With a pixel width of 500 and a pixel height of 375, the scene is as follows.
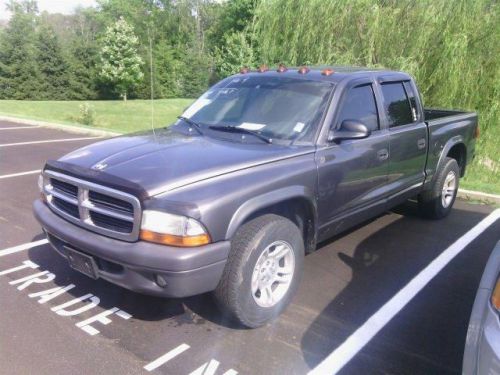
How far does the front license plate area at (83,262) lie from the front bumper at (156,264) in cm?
4

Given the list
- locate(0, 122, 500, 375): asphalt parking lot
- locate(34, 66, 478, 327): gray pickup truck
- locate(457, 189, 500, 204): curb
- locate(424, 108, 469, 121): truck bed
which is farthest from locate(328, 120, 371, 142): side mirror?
locate(457, 189, 500, 204): curb

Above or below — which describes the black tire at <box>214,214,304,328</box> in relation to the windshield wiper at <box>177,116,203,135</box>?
below

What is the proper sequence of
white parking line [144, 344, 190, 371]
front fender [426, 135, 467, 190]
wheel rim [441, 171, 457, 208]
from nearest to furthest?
white parking line [144, 344, 190, 371]
front fender [426, 135, 467, 190]
wheel rim [441, 171, 457, 208]

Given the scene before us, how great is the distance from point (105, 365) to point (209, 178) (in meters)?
1.33

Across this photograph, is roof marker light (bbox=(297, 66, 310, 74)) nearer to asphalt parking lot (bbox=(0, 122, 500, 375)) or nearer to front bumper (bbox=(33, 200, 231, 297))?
asphalt parking lot (bbox=(0, 122, 500, 375))

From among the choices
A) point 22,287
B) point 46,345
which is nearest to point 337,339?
point 46,345

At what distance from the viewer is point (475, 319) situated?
7.13 ft

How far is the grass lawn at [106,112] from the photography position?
21641mm

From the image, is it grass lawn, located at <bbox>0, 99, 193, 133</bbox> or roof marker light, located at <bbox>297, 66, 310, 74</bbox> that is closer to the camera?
roof marker light, located at <bbox>297, 66, 310, 74</bbox>

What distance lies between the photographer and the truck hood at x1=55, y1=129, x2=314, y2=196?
296cm

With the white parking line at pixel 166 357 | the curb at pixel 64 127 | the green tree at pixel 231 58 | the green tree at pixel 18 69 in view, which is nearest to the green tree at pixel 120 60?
the green tree at pixel 18 69

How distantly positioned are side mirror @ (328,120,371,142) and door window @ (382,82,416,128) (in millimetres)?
1030

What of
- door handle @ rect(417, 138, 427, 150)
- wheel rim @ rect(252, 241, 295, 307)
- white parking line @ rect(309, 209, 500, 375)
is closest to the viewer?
white parking line @ rect(309, 209, 500, 375)

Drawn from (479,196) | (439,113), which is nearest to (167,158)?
(439,113)
